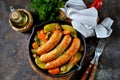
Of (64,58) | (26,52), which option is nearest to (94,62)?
(64,58)

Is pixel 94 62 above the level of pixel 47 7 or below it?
below

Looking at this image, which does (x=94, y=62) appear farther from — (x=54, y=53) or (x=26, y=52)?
(x=26, y=52)

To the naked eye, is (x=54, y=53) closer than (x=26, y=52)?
Yes

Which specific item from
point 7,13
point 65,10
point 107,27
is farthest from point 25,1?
point 107,27

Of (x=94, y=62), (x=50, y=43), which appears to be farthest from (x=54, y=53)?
(x=94, y=62)

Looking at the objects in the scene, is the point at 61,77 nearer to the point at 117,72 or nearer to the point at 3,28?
the point at 117,72
